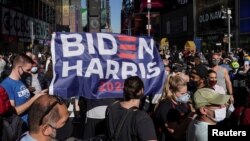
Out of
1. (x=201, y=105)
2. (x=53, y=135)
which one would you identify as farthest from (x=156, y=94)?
(x=53, y=135)

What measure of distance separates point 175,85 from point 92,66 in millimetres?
1366

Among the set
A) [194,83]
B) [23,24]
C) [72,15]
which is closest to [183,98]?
[194,83]

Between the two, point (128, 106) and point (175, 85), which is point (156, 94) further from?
point (128, 106)

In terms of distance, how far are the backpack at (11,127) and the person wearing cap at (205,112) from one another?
1914 millimetres

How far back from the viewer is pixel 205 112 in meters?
4.22

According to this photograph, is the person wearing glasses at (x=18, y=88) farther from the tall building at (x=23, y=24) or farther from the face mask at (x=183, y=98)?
the tall building at (x=23, y=24)

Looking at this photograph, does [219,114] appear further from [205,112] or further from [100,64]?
[100,64]

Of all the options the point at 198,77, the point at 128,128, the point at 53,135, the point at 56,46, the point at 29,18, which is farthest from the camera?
the point at 29,18

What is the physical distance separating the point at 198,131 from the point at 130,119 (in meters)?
0.74

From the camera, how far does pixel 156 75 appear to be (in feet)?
22.5

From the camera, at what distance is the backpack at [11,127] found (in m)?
5.14

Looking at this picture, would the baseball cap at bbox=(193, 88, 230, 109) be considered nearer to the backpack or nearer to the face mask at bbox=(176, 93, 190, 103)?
the face mask at bbox=(176, 93, 190, 103)

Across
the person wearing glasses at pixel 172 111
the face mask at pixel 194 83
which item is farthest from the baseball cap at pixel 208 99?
the face mask at pixel 194 83

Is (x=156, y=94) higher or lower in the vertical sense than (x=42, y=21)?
lower
